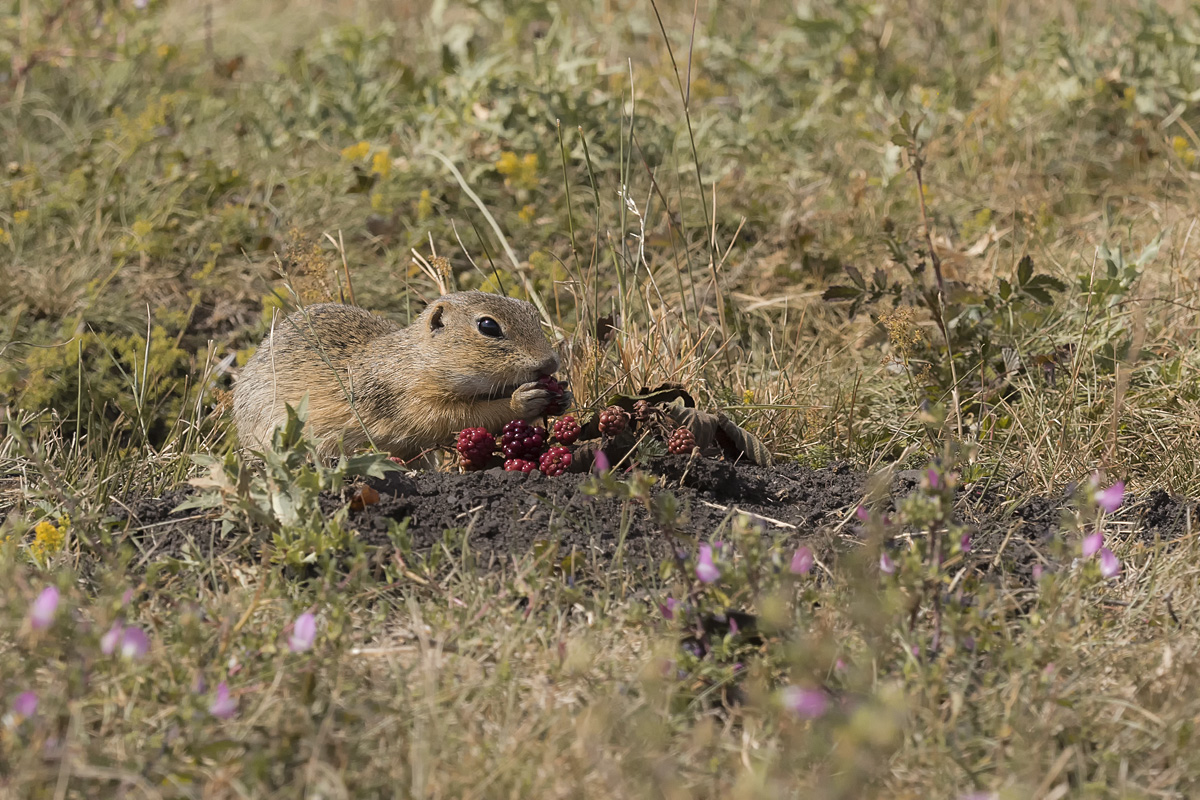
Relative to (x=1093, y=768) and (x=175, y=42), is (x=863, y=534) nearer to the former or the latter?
(x=1093, y=768)

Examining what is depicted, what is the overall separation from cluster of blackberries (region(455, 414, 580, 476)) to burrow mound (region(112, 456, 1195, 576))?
7 centimetres

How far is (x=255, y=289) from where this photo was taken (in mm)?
5625

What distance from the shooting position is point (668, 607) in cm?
297

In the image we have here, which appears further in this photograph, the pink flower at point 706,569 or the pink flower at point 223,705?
the pink flower at point 706,569

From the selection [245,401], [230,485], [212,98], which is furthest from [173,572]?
[212,98]

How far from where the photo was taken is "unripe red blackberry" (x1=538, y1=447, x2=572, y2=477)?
12.0 feet

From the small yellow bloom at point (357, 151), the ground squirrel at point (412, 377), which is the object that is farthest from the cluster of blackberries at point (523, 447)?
the small yellow bloom at point (357, 151)

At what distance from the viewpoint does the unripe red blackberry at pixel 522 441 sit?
3.75 m

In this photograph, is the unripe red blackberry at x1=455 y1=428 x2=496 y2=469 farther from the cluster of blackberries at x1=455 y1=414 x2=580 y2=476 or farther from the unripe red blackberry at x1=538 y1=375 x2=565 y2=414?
the unripe red blackberry at x1=538 y1=375 x2=565 y2=414

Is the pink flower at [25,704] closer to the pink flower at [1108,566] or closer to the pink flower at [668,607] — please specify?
the pink flower at [668,607]

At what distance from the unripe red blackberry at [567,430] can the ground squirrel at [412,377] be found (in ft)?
0.40

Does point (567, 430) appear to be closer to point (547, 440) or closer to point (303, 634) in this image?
point (547, 440)

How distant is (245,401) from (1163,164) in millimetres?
4533

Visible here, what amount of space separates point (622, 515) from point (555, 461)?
0.39 meters
